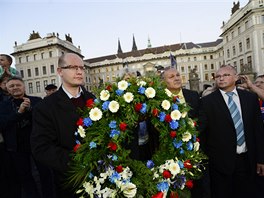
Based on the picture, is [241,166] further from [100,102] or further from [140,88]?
[100,102]

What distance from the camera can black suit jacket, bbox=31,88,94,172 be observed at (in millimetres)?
2270

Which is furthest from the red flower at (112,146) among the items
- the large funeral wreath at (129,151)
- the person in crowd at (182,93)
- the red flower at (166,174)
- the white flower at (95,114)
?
the person in crowd at (182,93)

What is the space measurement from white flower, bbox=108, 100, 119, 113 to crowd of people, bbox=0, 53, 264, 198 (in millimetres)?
356

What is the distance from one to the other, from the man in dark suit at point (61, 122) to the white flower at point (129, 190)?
1.93 ft

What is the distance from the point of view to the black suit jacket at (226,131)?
342 centimetres

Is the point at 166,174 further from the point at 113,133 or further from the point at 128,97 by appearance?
the point at 128,97

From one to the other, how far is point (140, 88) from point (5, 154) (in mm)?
2145

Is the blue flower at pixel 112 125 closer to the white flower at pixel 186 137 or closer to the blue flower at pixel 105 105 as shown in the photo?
the blue flower at pixel 105 105

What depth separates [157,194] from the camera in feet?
6.79

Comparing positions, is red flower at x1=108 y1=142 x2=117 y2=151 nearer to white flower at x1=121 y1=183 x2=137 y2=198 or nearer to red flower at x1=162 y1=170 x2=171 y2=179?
white flower at x1=121 y1=183 x2=137 y2=198

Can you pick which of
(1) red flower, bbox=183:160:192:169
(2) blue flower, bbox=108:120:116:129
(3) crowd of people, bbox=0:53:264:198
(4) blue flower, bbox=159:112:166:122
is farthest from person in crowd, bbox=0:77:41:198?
(1) red flower, bbox=183:160:192:169

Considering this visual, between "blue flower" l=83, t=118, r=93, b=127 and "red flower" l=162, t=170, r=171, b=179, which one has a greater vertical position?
"blue flower" l=83, t=118, r=93, b=127

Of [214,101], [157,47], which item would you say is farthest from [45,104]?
[157,47]

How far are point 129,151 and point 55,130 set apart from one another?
2.84ft
